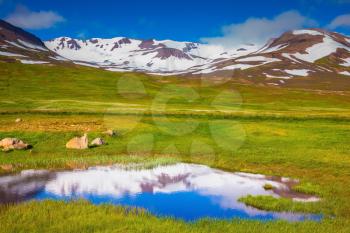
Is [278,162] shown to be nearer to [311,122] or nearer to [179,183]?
[179,183]

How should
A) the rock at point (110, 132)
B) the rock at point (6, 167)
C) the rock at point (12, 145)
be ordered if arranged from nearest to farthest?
the rock at point (6, 167)
the rock at point (12, 145)
the rock at point (110, 132)

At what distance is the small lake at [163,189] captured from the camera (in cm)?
2252

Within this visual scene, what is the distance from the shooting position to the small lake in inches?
886

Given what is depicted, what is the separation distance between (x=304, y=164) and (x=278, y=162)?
222 centimetres

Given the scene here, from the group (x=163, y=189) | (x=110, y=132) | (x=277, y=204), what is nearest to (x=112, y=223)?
(x=163, y=189)

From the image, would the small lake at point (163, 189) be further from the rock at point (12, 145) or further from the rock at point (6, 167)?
the rock at point (12, 145)

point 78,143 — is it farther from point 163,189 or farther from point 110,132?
point 163,189

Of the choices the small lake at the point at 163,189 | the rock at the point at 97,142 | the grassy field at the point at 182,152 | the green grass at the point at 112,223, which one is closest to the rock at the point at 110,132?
the grassy field at the point at 182,152

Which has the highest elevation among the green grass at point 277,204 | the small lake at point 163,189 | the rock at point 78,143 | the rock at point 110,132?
the rock at point 110,132

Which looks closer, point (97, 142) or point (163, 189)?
point (163, 189)

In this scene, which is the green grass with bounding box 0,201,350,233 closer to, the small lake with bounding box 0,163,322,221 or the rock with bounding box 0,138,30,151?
the small lake with bounding box 0,163,322,221

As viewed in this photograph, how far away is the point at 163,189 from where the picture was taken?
27312mm

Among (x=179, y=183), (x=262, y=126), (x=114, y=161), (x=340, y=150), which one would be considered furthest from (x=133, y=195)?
(x=262, y=126)

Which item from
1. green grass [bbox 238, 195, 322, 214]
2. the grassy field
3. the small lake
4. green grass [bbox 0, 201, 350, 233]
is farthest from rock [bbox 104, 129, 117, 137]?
green grass [bbox 0, 201, 350, 233]
